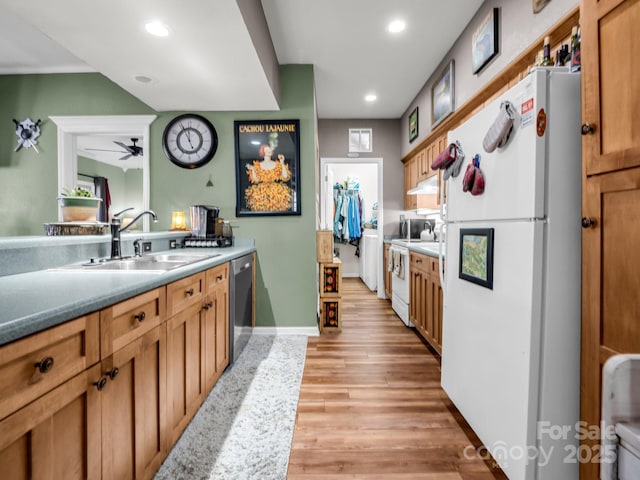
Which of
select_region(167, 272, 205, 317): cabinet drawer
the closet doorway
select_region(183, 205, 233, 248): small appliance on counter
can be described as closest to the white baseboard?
select_region(183, 205, 233, 248): small appliance on counter

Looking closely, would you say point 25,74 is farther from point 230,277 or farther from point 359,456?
point 359,456

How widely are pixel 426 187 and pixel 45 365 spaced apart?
4105 millimetres

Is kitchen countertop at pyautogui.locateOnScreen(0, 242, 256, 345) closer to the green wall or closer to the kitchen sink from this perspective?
the kitchen sink

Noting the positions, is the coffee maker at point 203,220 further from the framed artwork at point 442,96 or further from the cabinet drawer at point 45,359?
the framed artwork at point 442,96

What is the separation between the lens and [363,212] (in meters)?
7.04

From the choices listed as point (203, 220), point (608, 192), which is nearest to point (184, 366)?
point (203, 220)

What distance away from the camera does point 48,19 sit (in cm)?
183

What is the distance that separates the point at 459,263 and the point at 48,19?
8.60ft

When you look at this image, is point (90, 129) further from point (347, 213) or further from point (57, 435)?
point (347, 213)

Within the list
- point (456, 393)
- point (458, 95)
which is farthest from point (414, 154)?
point (456, 393)

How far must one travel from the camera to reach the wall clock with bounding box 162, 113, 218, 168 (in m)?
3.31

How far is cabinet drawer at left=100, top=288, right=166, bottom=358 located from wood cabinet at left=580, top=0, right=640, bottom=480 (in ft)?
5.10

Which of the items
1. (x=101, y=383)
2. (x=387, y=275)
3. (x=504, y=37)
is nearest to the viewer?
(x=101, y=383)

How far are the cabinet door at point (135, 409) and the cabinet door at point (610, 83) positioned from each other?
1.68 meters
